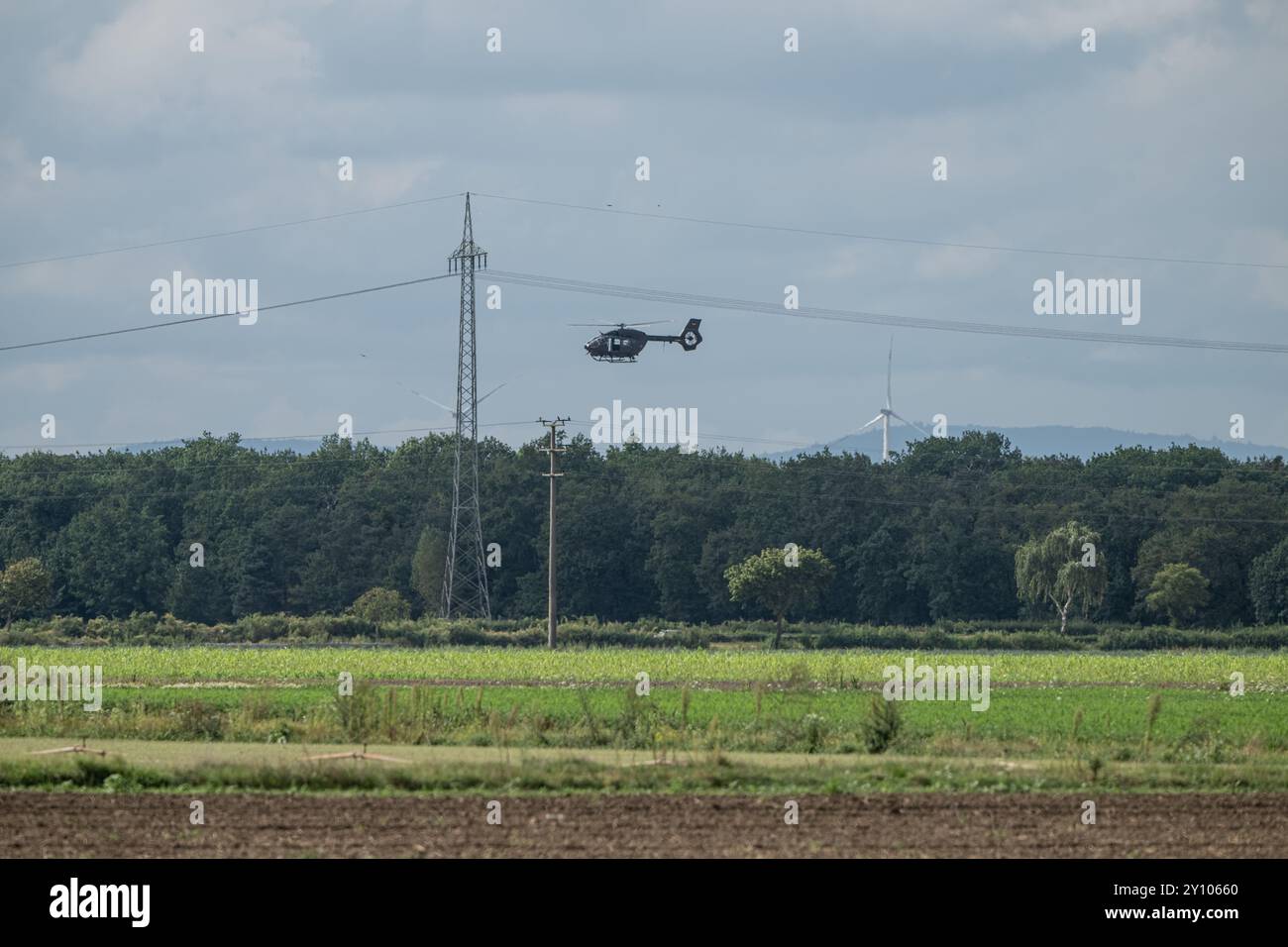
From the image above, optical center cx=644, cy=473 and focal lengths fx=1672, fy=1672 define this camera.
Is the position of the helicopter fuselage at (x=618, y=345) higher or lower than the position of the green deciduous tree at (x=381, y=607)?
higher

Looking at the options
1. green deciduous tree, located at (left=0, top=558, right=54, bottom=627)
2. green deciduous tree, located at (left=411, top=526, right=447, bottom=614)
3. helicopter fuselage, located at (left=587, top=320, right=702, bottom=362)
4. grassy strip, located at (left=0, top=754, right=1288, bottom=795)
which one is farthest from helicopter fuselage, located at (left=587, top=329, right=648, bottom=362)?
grassy strip, located at (left=0, top=754, right=1288, bottom=795)

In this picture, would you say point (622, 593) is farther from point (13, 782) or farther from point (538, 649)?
point (13, 782)

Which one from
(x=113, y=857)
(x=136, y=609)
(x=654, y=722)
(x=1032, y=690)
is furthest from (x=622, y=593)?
(x=113, y=857)

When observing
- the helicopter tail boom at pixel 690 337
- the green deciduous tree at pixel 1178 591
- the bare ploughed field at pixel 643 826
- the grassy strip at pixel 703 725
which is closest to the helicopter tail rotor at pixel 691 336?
the helicopter tail boom at pixel 690 337

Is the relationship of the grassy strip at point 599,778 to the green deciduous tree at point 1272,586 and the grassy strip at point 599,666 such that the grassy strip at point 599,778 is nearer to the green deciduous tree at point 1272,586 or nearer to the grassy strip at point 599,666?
the grassy strip at point 599,666

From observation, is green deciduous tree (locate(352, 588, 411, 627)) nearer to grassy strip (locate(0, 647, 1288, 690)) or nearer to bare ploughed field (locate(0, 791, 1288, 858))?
grassy strip (locate(0, 647, 1288, 690))

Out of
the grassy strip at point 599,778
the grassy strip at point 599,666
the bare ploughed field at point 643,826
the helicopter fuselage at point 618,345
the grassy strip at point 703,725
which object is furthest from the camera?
the helicopter fuselage at point 618,345

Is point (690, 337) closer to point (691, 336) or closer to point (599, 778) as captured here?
point (691, 336)
